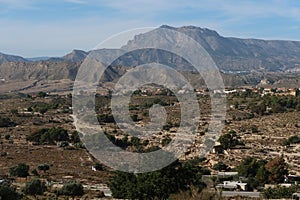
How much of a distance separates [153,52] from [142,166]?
172 meters

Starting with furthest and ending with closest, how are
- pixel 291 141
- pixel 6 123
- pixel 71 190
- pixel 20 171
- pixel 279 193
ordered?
pixel 6 123
pixel 291 141
pixel 20 171
pixel 71 190
pixel 279 193

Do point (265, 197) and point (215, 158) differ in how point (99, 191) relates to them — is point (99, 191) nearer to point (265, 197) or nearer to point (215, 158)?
point (265, 197)

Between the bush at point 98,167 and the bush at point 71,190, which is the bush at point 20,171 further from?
the bush at point 71,190

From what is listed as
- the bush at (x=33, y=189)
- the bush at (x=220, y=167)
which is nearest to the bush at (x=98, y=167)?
the bush at (x=220, y=167)

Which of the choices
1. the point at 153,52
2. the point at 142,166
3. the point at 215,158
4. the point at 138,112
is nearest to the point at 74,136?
the point at 215,158

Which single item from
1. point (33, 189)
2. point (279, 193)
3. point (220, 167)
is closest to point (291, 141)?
point (220, 167)

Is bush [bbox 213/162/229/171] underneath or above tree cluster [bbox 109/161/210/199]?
underneath

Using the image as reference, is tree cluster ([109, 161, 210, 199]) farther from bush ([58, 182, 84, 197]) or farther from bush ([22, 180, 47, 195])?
bush ([22, 180, 47, 195])

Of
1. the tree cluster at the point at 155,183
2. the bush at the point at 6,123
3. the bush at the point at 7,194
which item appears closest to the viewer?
the bush at the point at 7,194

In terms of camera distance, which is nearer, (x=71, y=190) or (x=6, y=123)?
(x=71, y=190)

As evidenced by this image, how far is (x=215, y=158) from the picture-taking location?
114 ft

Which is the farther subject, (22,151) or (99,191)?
(22,151)

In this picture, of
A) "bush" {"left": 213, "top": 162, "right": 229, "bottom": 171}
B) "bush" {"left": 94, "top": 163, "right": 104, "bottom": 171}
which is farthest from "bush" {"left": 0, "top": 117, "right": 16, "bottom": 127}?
"bush" {"left": 213, "top": 162, "right": 229, "bottom": 171}

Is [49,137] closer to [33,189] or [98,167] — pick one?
[98,167]
